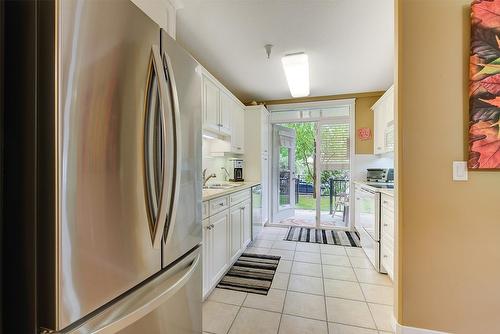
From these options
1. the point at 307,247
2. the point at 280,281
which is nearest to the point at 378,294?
the point at 280,281

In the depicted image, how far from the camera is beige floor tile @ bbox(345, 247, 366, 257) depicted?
3.20 m

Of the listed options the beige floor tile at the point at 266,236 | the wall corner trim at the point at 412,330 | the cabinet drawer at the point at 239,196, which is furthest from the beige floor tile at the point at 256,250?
the wall corner trim at the point at 412,330

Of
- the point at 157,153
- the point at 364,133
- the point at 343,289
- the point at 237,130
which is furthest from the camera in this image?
the point at 364,133

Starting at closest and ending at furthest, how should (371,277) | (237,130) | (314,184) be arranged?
1. (371,277)
2. (237,130)
3. (314,184)

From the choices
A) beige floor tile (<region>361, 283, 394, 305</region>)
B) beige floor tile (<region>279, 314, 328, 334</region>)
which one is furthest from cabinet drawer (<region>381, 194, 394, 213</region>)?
beige floor tile (<region>279, 314, 328, 334</region>)

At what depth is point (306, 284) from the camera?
238cm

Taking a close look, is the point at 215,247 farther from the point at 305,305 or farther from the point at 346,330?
the point at 346,330

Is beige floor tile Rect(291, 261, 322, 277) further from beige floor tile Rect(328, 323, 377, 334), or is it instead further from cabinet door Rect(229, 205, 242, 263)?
beige floor tile Rect(328, 323, 377, 334)

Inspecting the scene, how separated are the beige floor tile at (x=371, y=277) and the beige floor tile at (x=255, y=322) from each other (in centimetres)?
116

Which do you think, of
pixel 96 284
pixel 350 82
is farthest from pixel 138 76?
pixel 350 82

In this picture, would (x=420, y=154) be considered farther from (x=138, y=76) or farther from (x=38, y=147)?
(x=38, y=147)

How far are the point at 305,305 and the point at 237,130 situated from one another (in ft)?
8.52

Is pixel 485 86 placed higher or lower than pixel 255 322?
higher

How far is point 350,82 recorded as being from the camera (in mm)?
3641
